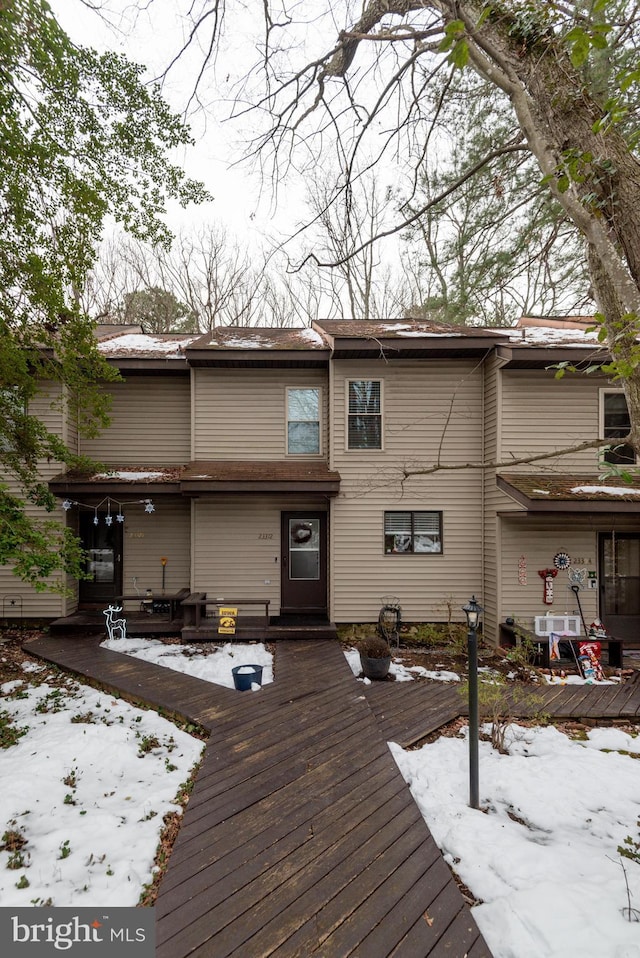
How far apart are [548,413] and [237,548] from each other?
664 cm

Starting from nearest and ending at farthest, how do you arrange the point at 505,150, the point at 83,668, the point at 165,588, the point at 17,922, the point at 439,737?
the point at 17,922 < the point at 505,150 < the point at 439,737 < the point at 83,668 < the point at 165,588

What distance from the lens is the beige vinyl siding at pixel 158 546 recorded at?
9016 mm

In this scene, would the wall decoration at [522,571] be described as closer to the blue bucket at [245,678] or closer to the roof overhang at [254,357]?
the blue bucket at [245,678]

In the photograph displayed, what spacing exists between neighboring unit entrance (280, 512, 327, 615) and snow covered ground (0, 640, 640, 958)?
385 cm

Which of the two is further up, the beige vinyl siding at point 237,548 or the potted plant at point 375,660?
the beige vinyl siding at point 237,548

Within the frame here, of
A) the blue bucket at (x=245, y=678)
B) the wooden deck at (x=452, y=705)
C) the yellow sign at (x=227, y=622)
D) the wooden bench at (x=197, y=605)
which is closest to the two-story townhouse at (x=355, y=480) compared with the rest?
the wooden bench at (x=197, y=605)

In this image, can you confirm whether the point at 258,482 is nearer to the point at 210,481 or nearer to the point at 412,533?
the point at 210,481

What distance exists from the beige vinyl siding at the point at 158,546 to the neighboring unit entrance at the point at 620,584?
27.3ft

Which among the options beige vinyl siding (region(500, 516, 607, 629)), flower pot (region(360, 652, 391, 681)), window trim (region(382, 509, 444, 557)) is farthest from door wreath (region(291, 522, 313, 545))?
beige vinyl siding (region(500, 516, 607, 629))

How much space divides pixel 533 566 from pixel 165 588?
7.47 meters

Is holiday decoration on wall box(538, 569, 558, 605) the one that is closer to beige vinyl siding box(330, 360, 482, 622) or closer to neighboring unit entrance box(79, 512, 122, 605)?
beige vinyl siding box(330, 360, 482, 622)

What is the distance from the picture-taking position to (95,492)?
8.16 metres

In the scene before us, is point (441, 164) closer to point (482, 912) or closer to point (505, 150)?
point (505, 150)

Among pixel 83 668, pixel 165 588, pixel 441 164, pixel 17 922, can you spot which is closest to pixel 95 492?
pixel 165 588
